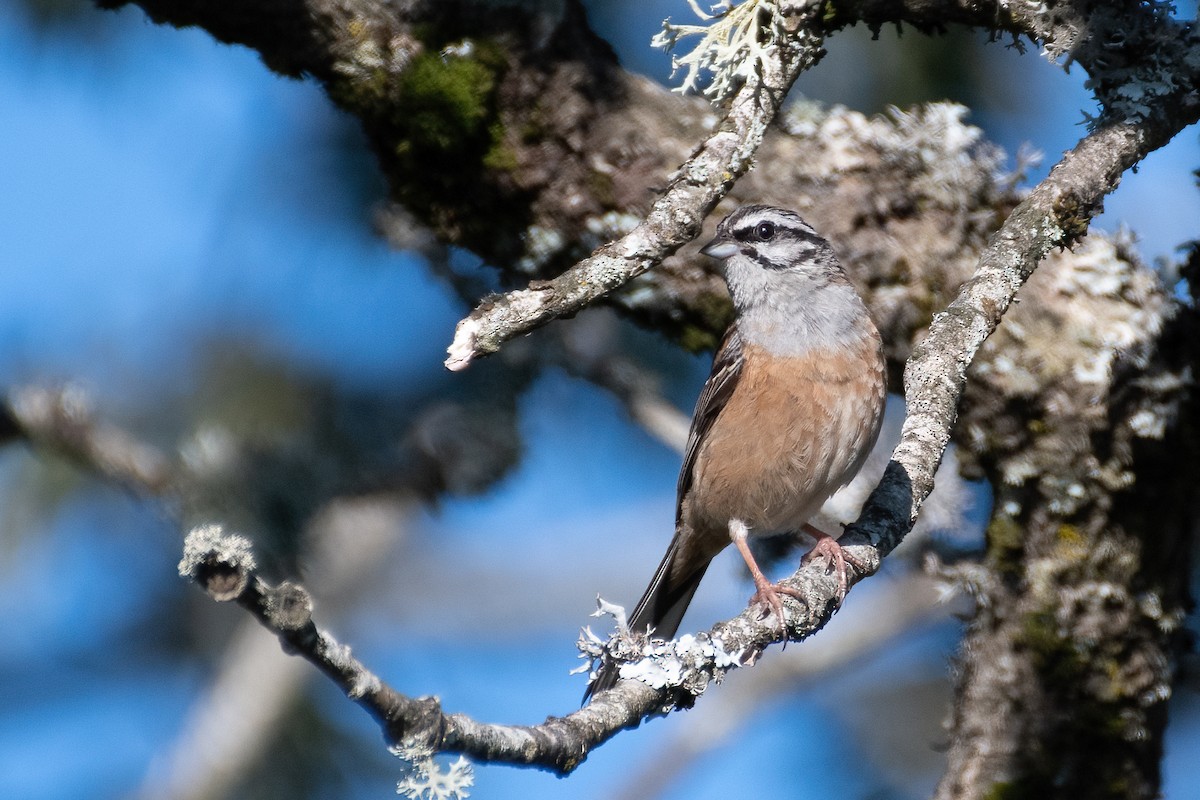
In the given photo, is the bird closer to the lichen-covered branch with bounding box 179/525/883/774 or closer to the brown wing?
the brown wing

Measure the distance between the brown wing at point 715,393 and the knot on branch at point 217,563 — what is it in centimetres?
339

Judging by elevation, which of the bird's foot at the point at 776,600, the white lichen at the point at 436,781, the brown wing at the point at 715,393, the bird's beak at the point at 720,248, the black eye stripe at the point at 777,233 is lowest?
the white lichen at the point at 436,781

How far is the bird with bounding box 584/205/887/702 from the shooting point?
4.91m

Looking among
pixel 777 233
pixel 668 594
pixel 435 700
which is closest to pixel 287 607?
pixel 435 700

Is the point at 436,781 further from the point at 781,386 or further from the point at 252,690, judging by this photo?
the point at 252,690

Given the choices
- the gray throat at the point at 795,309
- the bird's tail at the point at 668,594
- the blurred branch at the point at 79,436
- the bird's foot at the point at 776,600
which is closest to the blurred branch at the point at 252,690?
the blurred branch at the point at 79,436

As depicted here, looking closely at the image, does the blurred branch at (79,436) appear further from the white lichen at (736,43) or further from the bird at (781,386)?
the white lichen at (736,43)

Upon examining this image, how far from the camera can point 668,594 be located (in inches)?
221

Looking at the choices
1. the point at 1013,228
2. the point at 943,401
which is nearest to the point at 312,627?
the point at 943,401

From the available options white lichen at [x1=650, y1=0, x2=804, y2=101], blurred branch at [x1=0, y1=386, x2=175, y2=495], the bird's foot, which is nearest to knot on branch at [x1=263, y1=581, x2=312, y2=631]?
the bird's foot

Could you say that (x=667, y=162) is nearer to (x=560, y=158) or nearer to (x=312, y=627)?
(x=560, y=158)

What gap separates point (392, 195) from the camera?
5.34m

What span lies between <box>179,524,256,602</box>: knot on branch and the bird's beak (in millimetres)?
3295

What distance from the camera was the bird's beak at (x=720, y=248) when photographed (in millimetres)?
4949
